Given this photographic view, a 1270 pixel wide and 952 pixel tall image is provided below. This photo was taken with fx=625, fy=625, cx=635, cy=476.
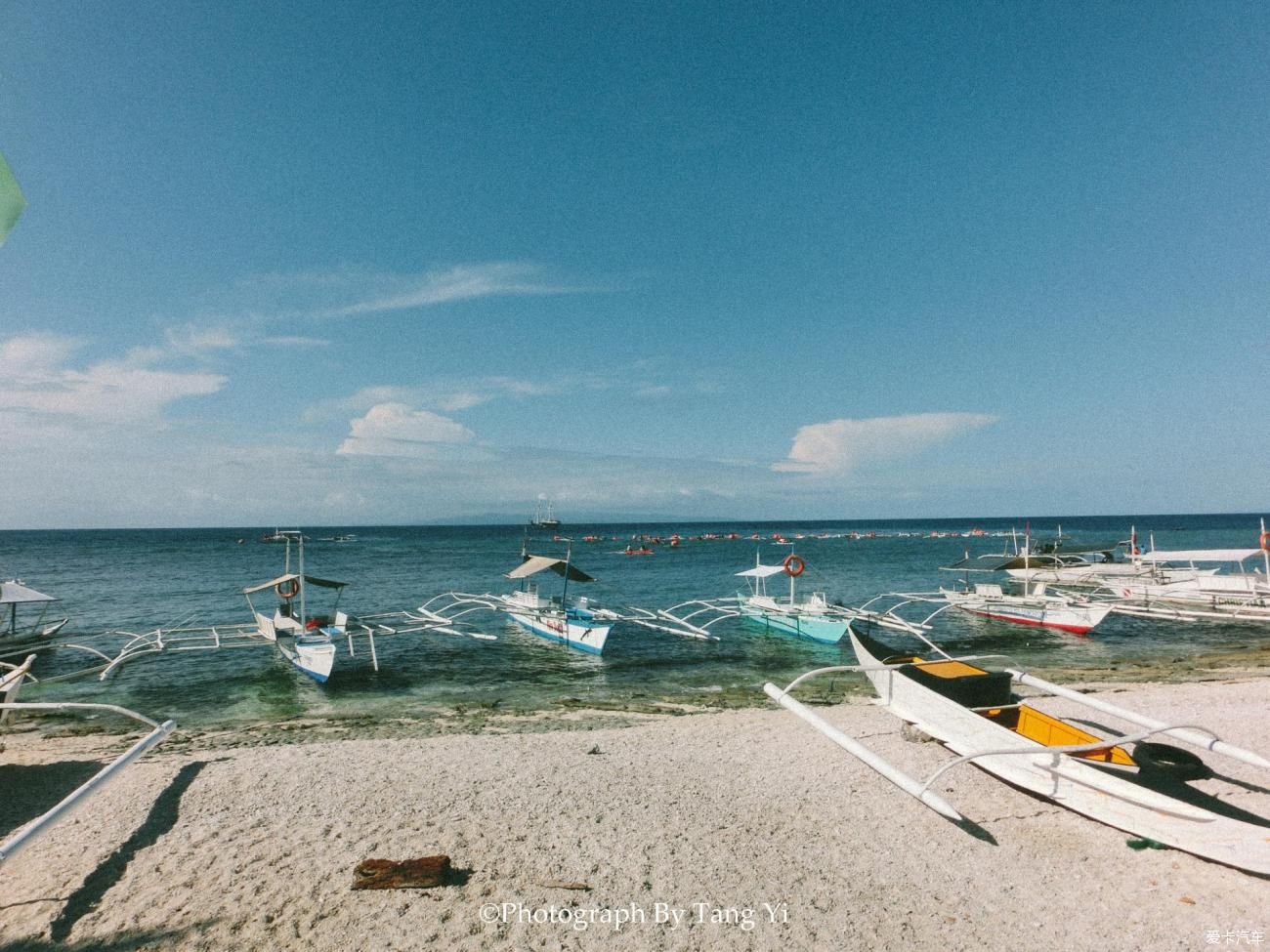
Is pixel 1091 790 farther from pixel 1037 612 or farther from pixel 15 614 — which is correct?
pixel 15 614

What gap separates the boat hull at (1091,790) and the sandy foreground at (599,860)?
9.5 inches

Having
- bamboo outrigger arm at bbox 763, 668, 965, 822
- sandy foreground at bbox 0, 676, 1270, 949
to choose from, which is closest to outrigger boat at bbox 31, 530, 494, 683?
sandy foreground at bbox 0, 676, 1270, 949

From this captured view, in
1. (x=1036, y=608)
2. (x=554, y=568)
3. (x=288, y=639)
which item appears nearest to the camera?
(x=288, y=639)

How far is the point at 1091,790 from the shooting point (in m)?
7.85

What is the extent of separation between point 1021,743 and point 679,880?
516 cm

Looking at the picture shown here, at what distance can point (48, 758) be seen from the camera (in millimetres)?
11492

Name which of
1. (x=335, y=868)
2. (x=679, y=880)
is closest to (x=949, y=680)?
(x=679, y=880)

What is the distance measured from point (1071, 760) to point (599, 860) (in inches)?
238

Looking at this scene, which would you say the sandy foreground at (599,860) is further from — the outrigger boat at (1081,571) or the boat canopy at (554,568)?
the outrigger boat at (1081,571)

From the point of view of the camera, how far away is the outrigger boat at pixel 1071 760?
6809mm

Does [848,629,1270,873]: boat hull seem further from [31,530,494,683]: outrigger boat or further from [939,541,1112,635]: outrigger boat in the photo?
[939,541,1112,635]: outrigger boat

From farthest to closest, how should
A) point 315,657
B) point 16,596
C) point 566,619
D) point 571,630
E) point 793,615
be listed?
point 793,615 → point 566,619 → point 571,630 → point 16,596 → point 315,657

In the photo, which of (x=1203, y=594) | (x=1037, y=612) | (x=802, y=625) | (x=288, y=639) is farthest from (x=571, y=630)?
(x=1203, y=594)

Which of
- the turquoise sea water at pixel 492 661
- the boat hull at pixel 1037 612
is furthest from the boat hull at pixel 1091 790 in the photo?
the boat hull at pixel 1037 612
